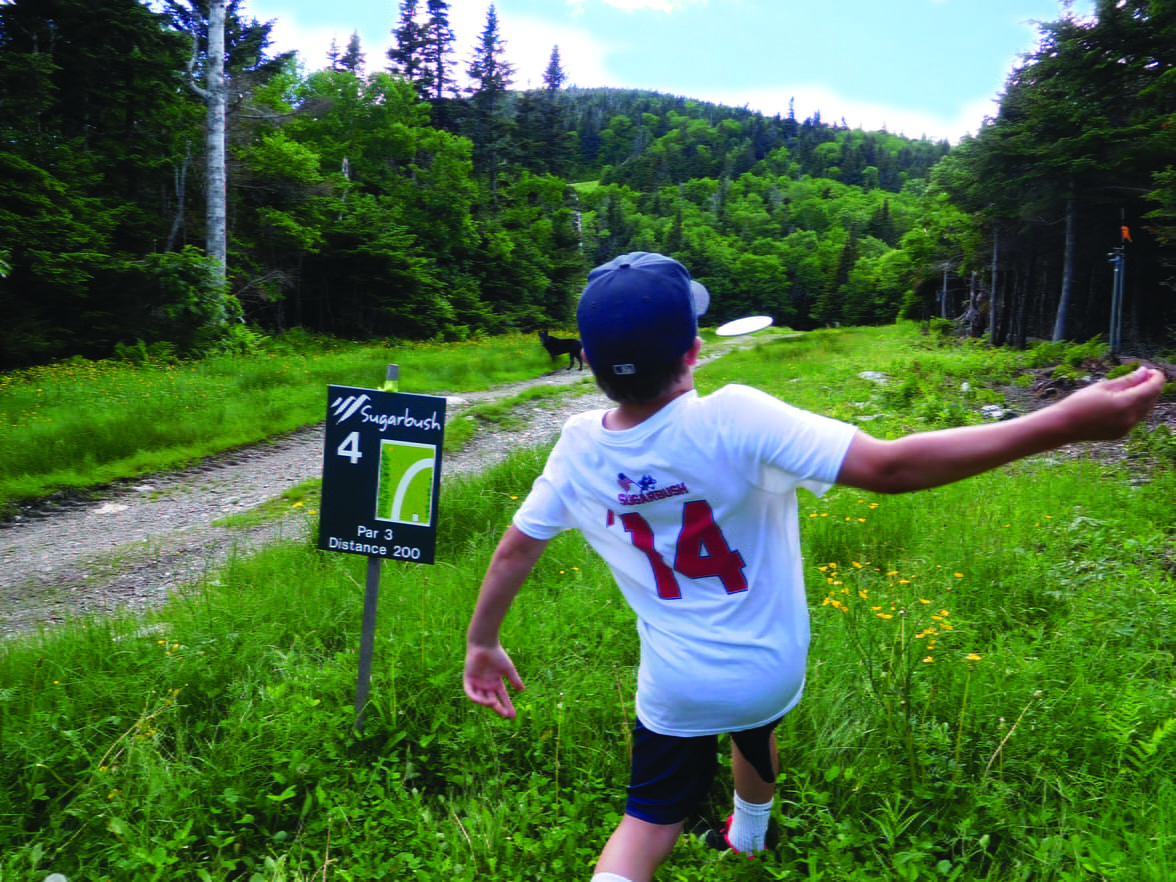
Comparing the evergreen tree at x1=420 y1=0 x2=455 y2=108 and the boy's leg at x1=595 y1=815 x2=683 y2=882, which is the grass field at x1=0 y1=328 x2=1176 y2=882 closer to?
the boy's leg at x1=595 y1=815 x2=683 y2=882

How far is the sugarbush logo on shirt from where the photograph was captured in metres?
1.57

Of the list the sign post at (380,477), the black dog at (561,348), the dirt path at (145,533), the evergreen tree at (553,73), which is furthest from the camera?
the evergreen tree at (553,73)

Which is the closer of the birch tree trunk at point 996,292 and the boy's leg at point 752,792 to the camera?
the boy's leg at point 752,792

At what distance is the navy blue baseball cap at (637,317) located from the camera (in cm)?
152

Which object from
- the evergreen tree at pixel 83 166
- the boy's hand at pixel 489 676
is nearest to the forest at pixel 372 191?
the evergreen tree at pixel 83 166

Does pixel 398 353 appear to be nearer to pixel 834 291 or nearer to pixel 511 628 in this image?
pixel 511 628

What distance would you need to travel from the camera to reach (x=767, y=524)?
1.62 m

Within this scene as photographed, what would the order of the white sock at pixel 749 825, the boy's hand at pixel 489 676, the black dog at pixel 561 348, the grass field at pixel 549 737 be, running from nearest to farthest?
the boy's hand at pixel 489 676, the white sock at pixel 749 825, the grass field at pixel 549 737, the black dog at pixel 561 348

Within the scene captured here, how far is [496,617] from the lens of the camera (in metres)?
1.92

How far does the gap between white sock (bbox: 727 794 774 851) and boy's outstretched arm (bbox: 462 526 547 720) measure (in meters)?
0.78

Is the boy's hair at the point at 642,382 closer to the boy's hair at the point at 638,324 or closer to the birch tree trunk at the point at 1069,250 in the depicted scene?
the boy's hair at the point at 638,324

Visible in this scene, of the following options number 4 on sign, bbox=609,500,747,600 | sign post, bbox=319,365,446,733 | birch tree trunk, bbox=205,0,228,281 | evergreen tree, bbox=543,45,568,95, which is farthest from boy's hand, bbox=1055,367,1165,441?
evergreen tree, bbox=543,45,568,95

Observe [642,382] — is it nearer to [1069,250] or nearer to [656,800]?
[656,800]

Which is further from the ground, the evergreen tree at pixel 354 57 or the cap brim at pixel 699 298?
the evergreen tree at pixel 354 57
